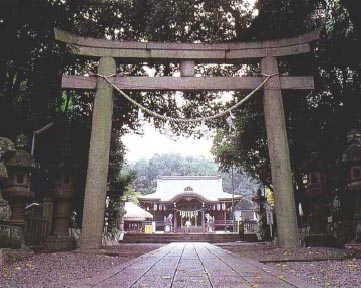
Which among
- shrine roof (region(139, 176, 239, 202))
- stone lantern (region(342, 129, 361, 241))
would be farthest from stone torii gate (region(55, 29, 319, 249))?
shrine roof (region(139, 176, 239, 202))

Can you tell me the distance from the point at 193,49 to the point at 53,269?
18.1ft

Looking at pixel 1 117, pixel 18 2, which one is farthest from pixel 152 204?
pixel 18 2

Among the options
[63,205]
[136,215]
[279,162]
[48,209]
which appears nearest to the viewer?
[279,162]

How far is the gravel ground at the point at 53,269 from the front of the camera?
368 centimetres

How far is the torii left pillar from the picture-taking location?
697cm

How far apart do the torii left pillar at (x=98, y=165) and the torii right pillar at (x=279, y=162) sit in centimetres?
354

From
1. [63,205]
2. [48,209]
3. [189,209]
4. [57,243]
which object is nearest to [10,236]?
[57,243]

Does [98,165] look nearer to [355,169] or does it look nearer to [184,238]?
[355,169]

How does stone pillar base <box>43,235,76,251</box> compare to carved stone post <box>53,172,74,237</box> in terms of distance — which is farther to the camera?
carved stone post <box>53,172,74,237</box>

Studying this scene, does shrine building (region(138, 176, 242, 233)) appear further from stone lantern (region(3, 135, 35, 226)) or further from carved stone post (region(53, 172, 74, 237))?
stone lantern (region(3, 135, 35, 226))

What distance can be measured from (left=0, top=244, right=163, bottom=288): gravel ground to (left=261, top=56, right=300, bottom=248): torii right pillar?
127 inches

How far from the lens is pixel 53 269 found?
15.9 feet

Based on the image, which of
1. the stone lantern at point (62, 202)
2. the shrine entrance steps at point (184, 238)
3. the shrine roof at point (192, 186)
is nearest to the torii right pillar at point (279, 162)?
the stone lantern at point (62, 202)

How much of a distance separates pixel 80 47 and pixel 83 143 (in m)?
3.39
